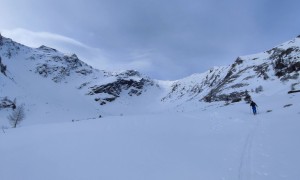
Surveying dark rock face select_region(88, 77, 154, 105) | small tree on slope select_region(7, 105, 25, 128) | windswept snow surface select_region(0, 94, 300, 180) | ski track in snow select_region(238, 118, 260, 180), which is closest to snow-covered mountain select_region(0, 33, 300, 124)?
dark rock face select_region(88, 77, 154, 105)

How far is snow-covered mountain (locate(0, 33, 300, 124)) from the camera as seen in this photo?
63.8 metres

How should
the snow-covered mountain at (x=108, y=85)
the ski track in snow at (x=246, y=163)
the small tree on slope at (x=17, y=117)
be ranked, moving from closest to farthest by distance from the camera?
the ski track in snow at (x=246, y=163)
the small tree on slope at (x=17, y=117)
the snow-covered mountain at (x=108, y=85)

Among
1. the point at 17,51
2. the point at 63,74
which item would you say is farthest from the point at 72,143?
the point at 17,51

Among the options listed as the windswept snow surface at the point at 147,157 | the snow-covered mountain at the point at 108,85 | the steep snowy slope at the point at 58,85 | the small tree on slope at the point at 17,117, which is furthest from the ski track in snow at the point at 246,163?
the steep snowy slope at the point at 58,85

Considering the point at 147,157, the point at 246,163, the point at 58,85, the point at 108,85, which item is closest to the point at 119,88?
the point at 108,85

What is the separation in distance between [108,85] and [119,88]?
8.35 metres

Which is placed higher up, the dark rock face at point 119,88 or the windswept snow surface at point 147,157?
the dark rock face at point 119,88

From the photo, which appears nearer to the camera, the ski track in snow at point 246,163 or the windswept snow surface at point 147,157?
the windswept snow surface at point 147,157

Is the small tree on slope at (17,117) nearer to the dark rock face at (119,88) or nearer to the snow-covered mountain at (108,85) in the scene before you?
the snow-covered mountain at (108,85)

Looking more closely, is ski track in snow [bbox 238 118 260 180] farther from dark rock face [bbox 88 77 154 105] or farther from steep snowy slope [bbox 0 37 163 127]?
dark rock face [bbox 88 77 154 105]

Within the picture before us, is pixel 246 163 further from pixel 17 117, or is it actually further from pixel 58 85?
pixel 58 85

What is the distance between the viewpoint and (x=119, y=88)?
515 feet

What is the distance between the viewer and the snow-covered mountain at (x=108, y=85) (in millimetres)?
63750

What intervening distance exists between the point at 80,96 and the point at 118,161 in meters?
125
